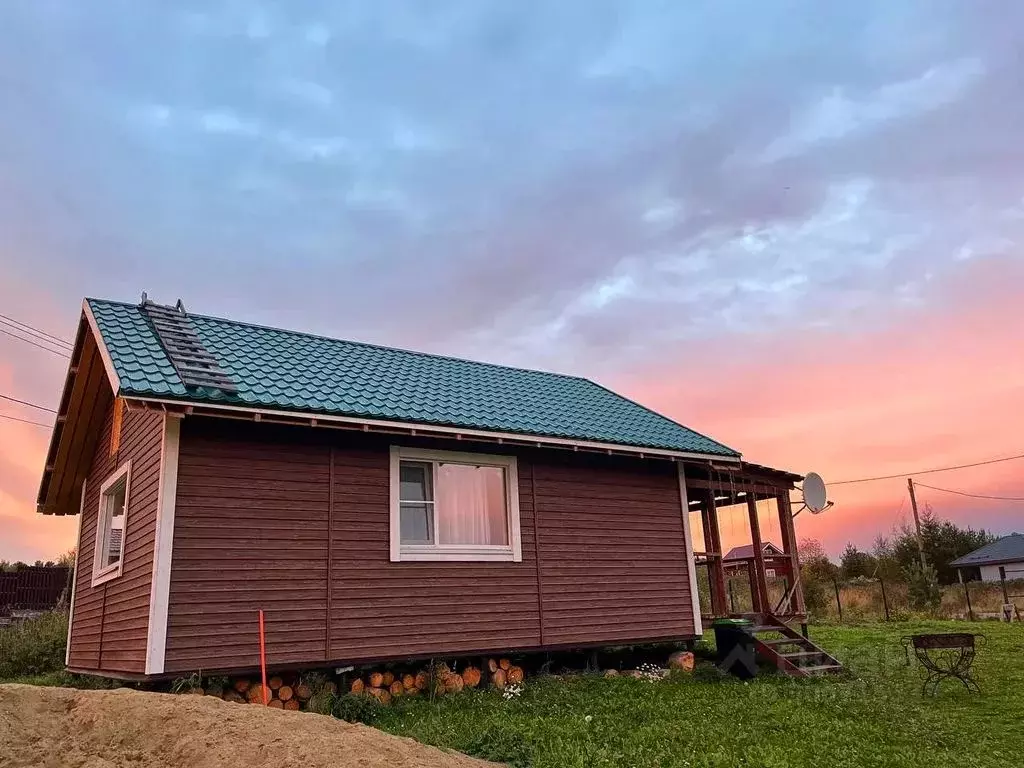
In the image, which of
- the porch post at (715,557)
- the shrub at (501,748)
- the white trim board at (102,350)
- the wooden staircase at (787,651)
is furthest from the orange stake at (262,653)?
the porch post at (715,557)

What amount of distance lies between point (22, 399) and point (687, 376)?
16861mm

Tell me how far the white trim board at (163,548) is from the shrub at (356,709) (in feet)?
6.02

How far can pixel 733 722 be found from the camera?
310 inches

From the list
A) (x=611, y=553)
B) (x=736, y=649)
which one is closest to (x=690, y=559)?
(x=736, y=649)

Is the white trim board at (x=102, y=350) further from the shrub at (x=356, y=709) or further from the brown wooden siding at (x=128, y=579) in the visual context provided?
the shrub at (x=356, y=709)

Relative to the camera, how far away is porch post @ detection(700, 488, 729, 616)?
42.0 ft

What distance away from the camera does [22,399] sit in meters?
20.4

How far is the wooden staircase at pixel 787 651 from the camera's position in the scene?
11031mm

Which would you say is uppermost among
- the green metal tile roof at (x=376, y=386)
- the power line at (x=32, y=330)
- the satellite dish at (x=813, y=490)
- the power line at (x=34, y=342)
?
the power line at (x=32, y=330)

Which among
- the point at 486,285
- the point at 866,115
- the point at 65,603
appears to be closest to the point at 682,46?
the point at 866,115

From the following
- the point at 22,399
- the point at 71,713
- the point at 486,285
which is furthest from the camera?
the point at 22,399

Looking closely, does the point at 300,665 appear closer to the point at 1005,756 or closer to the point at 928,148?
the point at 1005,756

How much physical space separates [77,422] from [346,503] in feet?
17.6

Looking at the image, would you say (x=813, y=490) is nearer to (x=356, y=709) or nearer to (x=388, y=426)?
(x=388, y=426)
